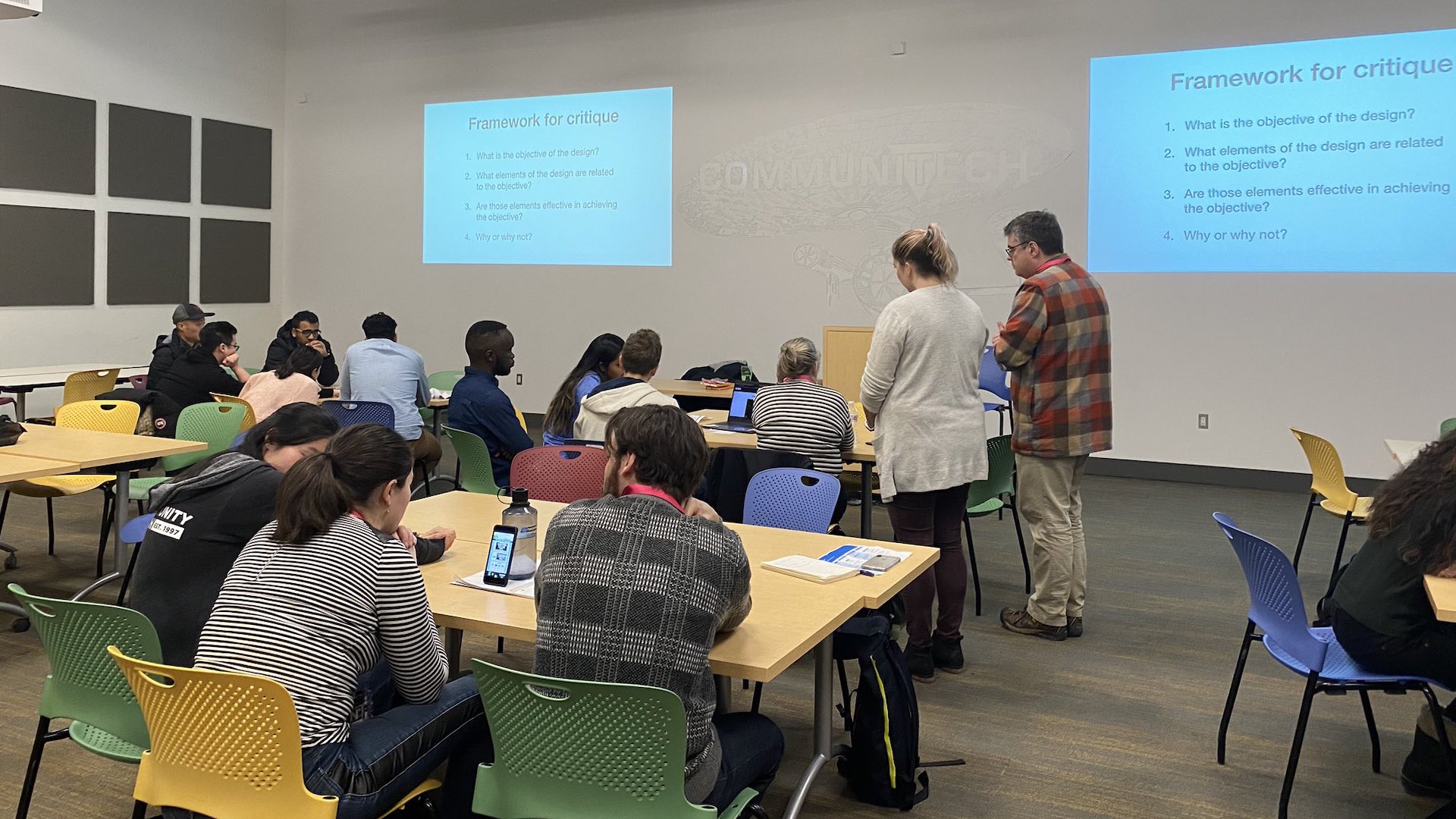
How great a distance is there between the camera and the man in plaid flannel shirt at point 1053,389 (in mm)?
4332

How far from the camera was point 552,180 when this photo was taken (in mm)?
10000

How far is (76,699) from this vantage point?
243 centimetres

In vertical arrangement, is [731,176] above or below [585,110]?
below

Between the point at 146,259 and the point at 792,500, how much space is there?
831cm

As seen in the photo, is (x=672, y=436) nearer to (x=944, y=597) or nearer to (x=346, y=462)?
(x=346, y=462)

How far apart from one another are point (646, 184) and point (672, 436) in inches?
299

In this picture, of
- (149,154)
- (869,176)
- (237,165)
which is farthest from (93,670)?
(237,165)

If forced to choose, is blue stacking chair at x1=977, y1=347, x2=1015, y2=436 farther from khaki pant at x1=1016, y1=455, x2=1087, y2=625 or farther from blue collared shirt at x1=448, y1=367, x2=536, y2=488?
blue collared shirt at x1=448, y1=367, x2=536, y2=488

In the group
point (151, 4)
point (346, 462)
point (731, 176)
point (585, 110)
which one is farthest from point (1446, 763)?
point (151, 4)

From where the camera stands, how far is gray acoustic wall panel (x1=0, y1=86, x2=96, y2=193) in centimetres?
898

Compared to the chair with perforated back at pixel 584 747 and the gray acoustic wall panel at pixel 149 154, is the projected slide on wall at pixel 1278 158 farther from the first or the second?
the gray acoustic wall panel at pixel 149 154

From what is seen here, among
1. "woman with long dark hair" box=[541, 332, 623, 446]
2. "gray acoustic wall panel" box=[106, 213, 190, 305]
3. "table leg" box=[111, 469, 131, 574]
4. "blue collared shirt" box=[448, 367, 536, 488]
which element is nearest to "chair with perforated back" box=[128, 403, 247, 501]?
"table leg" box=[111, 469, 131, 574]

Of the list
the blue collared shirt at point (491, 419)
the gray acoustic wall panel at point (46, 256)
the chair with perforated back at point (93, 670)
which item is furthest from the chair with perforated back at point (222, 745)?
the gray acoustic wall panel at point (46, 256)

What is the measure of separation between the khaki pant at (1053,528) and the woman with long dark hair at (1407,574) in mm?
1536
